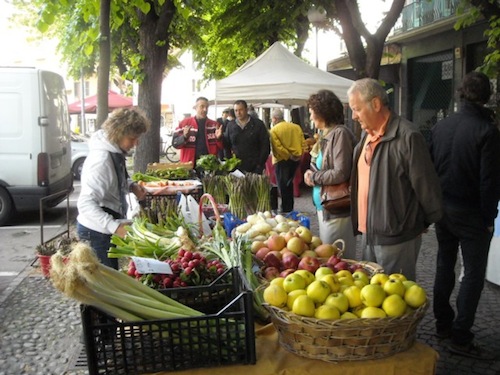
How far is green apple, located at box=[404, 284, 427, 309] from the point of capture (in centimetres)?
236

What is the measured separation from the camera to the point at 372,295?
7.70ft

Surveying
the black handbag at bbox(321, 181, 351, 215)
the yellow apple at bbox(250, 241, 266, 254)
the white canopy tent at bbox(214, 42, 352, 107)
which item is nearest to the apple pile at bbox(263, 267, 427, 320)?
the yellow apple at bbox(250, 241, 266, 254)

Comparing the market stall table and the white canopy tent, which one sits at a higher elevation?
the white canopy tent

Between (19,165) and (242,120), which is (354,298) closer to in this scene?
(242,120)

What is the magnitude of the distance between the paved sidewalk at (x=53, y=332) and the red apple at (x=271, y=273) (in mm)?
1225

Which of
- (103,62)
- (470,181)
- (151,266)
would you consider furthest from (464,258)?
(103,62)

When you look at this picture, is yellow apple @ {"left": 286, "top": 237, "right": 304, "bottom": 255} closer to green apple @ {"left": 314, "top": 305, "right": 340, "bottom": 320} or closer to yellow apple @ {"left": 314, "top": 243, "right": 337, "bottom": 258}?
yellow apple @ {"left": 314, "top": 243, "right": 337, "bottom": 258}

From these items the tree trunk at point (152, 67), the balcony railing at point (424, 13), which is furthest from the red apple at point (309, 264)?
the balcony railing at point (424, 13)

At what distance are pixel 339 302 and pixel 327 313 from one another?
10 centimetres

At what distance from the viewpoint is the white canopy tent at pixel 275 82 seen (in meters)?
9.40

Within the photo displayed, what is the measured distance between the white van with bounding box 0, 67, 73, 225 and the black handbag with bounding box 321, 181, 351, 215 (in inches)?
242

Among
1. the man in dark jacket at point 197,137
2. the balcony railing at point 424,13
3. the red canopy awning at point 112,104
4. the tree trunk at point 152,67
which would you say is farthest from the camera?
the red canopy awning at point 112,104

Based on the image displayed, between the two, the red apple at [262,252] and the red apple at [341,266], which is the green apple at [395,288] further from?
the red apple at [262,252]

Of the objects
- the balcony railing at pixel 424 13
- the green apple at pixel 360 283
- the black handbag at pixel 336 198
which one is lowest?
the green apple at pixel 360 283
